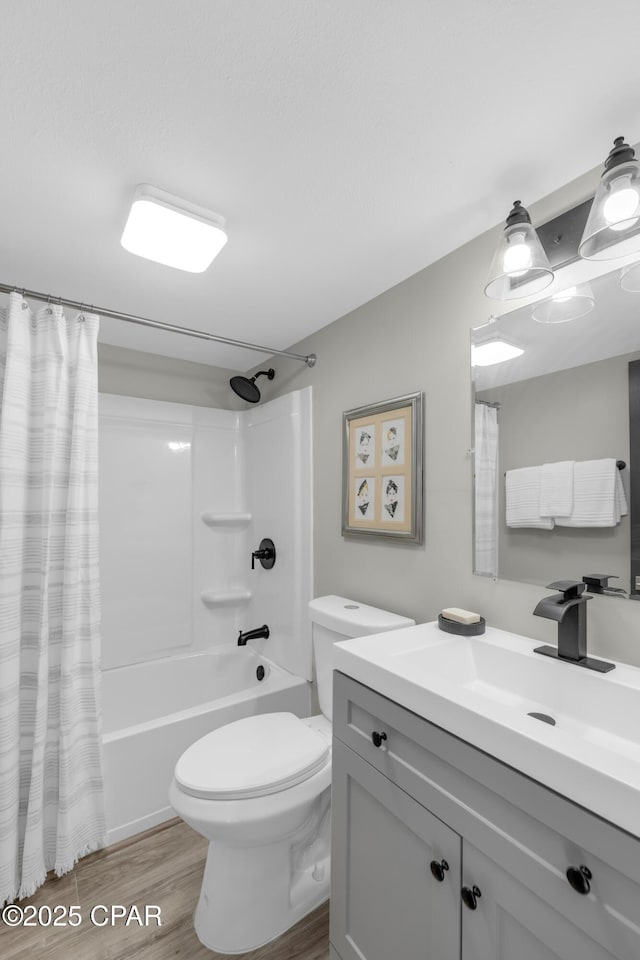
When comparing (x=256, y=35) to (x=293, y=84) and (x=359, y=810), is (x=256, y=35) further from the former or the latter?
(x=359, y=810)

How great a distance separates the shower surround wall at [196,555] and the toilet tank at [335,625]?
0.46 m

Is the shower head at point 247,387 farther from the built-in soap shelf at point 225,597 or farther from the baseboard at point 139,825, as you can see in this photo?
the baseboard at point 139,825

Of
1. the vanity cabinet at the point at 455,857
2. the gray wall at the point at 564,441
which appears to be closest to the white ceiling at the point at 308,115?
the gray wall at the point at 564,441

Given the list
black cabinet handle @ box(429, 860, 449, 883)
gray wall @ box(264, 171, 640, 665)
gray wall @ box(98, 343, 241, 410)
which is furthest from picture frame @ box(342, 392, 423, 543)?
gray wall @ box(98, 343, 241, 410)

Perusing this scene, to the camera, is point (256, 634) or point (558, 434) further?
point (256, 634)

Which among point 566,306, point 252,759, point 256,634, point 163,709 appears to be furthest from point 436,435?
point 163,709

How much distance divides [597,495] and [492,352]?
549mm

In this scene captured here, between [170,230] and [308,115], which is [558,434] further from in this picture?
[170,230]

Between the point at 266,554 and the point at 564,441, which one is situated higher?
the point at 564,441

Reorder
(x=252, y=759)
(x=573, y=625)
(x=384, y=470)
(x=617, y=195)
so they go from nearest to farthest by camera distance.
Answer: (x=617, y=195), (x=573, y=625), (x=252, y=759), (x=384, y=470)

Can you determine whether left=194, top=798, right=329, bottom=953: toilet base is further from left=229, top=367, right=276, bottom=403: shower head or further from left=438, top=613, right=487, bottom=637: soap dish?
left=229, top=367, right=276, bottom=403: shower head

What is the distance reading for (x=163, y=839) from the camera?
73.7 inches

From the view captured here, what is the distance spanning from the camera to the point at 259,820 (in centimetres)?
134

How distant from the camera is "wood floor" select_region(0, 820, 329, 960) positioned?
1385mm
